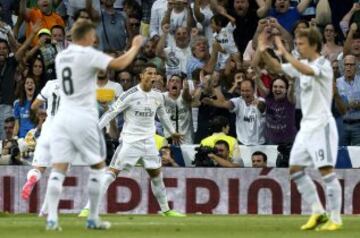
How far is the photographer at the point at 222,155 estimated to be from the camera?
22969 millimetres

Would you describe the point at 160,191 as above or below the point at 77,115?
below

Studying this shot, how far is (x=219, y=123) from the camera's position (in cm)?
2347

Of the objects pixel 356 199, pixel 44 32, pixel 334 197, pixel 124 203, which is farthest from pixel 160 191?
pixel 44 32

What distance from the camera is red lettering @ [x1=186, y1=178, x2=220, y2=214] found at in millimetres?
22828

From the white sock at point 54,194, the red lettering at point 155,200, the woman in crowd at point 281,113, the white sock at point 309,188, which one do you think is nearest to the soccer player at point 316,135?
the white sock at point 309,188

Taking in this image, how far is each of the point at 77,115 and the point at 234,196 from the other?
291 inches

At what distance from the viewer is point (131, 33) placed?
88.4ft

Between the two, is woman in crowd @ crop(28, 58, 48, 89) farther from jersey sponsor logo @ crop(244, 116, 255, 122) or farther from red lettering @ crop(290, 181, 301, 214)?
red lettering @ crop(290, 181, 301, 214)

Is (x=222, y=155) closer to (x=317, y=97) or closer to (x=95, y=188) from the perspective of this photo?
(x=317, y=97)

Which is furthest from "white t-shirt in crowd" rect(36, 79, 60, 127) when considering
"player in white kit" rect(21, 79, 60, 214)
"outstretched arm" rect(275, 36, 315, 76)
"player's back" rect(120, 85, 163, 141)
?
"outstretched arm" rect(275, 36, 315, 76)

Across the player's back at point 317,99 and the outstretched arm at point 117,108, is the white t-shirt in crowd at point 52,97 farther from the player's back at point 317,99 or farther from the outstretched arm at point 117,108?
the player's back at point 317,99

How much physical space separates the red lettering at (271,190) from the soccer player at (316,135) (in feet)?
20.2

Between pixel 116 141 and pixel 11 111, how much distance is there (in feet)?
8.83

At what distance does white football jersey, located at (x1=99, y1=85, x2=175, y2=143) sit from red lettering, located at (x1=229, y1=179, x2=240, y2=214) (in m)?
2.10
